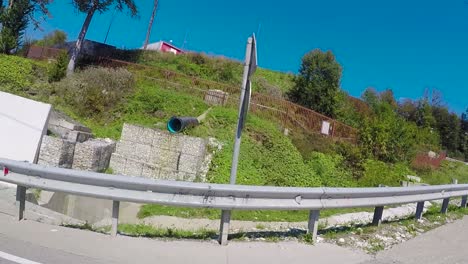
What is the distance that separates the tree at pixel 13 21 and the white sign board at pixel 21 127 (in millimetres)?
12211

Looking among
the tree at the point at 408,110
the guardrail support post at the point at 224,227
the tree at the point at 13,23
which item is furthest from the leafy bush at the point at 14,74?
the tree at the point at 408,110

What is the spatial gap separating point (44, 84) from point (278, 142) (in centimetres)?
1104

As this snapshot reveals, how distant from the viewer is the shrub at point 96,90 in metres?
16.1

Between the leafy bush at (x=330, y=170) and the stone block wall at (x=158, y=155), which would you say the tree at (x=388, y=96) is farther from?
the stone block wall at (x=158, y=155)

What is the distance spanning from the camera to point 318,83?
27172 millimetres

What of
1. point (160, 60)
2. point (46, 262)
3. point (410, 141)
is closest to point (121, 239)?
point (46, 262)

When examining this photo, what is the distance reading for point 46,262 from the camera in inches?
164

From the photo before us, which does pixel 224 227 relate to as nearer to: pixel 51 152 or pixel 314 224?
pixel 314 224

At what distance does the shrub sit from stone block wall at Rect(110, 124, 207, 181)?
4193 mm

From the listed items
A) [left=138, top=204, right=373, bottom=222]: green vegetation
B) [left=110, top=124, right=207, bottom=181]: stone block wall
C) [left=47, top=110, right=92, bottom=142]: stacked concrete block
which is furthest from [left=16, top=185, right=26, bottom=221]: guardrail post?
[left=47, top=110, right=92, bottom=142]: stacked concrete block

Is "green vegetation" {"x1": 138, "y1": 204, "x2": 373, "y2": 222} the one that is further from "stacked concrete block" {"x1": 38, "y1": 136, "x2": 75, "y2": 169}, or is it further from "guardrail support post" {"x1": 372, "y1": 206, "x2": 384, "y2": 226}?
"stacked concrete block" {"x1": 38, "y1": 136, "x2": 75, "y2": 169}

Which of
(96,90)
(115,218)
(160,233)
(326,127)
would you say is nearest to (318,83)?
(326,127)

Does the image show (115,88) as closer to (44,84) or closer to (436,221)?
(44,84)

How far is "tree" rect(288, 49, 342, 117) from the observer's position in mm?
25984
